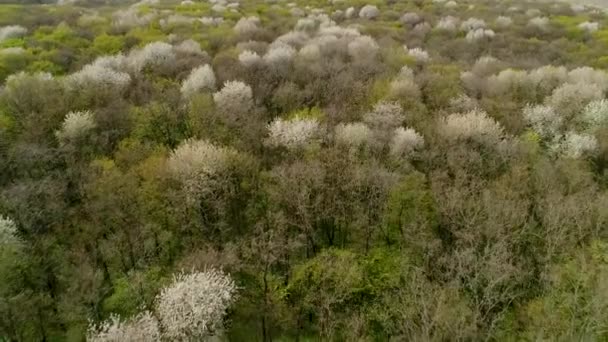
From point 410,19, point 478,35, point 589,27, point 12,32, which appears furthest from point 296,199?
point 589,27

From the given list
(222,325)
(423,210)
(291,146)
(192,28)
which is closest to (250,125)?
(291,146)

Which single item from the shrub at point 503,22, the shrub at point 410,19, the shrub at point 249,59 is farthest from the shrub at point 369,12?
the shrub at point 249,59

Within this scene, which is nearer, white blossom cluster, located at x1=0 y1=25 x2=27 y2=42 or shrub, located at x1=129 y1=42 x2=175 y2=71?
shrub, located at x1=129 y1=42 x2=175 y2=71

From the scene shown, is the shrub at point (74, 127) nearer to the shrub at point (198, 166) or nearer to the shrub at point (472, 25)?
the shrub at point (198, 166)

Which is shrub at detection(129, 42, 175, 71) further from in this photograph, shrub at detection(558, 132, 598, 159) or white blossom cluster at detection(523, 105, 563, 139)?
shrub at detection(558, 132, 598, 159)

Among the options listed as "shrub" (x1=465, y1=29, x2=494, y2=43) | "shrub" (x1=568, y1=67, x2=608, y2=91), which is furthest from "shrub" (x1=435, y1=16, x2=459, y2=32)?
"shrub" (x1=568, y1=67, x2=608, y2=91)

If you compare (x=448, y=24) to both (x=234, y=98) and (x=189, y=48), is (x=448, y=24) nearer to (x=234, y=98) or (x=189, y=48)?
(x=189, y=48)

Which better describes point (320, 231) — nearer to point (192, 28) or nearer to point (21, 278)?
point (21, 278)
